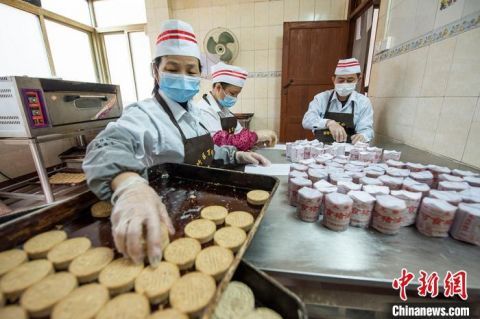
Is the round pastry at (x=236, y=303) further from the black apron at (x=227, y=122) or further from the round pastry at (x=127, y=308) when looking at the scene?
the black apron at (x=227, y=122)

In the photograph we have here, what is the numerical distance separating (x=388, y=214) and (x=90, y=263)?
1.04 m

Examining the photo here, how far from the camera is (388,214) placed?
2.52 feet

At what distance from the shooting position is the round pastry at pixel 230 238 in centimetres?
75

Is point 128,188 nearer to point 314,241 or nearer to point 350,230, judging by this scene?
point 314,241

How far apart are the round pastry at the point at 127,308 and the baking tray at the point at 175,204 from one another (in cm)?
24

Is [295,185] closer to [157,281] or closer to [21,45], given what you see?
[157,281]

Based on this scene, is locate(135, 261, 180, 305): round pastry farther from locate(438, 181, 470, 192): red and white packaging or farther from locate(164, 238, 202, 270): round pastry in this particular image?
locate(438, 181, 470, 192): red and white packaging

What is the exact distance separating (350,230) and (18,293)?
1098 mm

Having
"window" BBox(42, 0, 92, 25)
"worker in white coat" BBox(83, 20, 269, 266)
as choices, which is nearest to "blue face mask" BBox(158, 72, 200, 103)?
"worker in white coat" BBox(83, 20, 269, 266)

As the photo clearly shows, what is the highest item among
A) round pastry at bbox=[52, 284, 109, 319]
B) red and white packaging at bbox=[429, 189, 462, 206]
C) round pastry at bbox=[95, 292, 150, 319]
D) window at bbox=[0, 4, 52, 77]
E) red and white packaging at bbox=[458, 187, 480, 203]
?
window at bbox=[0, 4, 52, 77]

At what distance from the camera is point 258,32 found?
4520 mm

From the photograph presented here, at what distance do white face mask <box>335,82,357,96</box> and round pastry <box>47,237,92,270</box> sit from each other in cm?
279

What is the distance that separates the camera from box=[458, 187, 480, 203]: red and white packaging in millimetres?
829

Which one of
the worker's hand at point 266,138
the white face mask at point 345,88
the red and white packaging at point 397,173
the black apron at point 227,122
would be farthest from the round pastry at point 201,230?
the white face mask at point 345,88
